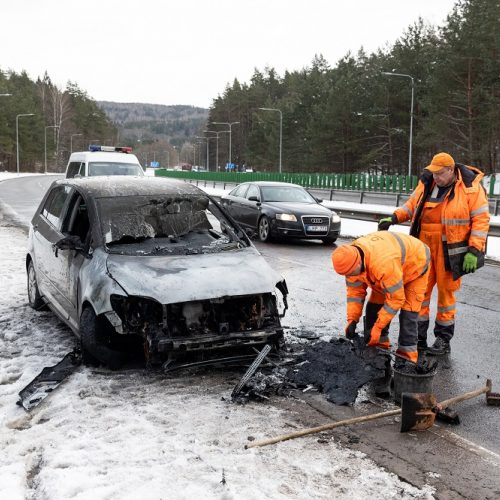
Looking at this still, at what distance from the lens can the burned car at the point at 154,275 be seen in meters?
4.74

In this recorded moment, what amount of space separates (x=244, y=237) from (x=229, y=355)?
5.03ft

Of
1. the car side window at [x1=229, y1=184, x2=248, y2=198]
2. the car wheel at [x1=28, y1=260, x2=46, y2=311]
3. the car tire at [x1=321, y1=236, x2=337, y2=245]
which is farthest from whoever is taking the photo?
the car side window at [x1=229, y1=184, x2=248, y2=198]

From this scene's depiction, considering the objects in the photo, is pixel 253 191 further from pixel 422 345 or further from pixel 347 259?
pixel 347 259

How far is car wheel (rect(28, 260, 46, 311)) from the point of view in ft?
22.9

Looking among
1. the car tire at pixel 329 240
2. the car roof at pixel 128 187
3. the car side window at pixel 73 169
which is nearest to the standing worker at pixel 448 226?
the car roof at pixel 128 187

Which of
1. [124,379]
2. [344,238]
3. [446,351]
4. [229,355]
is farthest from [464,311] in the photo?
[344,238]

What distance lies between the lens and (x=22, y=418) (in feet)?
13.7

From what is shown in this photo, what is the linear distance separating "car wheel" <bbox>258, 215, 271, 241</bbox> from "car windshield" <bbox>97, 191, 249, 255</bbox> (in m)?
7.74

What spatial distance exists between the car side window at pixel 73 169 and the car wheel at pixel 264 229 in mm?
6002

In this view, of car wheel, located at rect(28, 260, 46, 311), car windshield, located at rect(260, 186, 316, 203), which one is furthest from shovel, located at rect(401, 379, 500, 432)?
car windshield, located at rect(260, 186, 316, 203)

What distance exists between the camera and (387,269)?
4.59m

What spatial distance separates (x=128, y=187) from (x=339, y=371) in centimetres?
282

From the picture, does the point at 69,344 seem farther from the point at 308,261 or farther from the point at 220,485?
the point at 308,261

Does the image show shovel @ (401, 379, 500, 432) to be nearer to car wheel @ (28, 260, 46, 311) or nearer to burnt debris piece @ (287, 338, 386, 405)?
burnt debris piece @ (287, 338, 386, 405)
